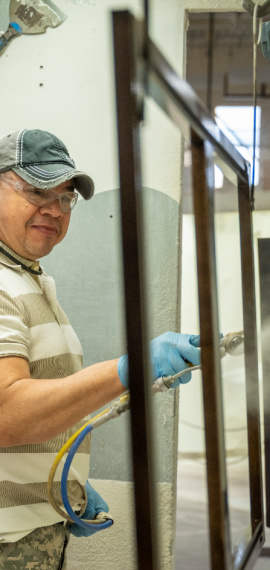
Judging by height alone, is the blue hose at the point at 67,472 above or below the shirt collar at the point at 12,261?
below

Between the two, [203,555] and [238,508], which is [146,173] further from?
[238,508]

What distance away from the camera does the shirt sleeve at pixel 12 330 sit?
100 centimetres

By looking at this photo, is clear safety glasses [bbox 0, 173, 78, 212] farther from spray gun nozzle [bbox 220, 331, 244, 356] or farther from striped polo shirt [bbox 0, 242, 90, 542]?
spray gun nozzle [bbox 220, 331, 244, 356]

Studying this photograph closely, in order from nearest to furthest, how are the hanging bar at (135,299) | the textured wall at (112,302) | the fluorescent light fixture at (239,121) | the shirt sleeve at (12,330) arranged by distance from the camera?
the hanging bar at (135,299), the shirt sleeve at (12,330), the textured wall at (112,302), the fluorescent light fixture at (239,121)

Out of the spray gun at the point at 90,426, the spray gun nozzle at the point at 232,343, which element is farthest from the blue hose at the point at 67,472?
the spray gun nozzle at the point at 232,343

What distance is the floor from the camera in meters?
2.14

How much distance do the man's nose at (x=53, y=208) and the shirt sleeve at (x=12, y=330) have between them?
0.66 feet

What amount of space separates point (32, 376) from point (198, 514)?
205 centimetres

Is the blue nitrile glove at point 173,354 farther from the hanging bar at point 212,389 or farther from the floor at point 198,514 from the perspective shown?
the floor at point 198,514

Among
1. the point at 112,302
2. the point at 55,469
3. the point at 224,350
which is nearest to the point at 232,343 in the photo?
the point at 224,350

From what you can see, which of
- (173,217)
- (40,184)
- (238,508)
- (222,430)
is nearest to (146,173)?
(173,217)

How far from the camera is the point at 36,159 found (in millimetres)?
1159

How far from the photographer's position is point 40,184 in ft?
3.70

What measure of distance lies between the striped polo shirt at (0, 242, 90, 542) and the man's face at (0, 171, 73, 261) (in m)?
0.03
